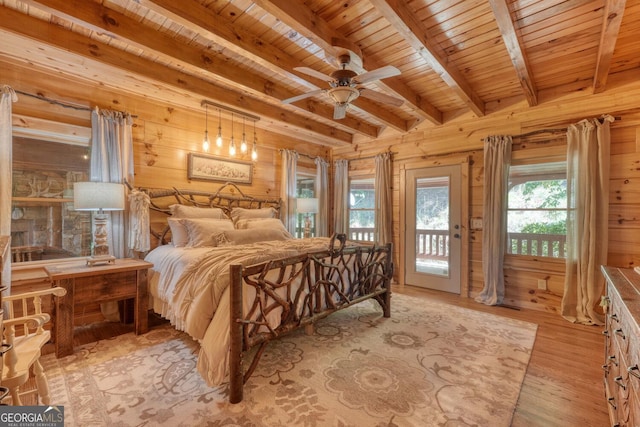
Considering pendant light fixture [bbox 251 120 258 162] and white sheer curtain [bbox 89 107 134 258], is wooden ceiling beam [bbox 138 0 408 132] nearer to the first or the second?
white sheer curtain [bbox 89 107 134 258]

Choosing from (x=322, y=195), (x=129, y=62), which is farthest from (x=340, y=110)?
(x=322, y=195)

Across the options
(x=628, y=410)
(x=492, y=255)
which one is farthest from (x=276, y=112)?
(x=628, y=410)

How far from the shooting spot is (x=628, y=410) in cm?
111

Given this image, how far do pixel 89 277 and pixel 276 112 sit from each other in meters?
2.93

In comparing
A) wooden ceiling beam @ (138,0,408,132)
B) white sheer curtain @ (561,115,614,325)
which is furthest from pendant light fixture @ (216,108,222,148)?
white sheer curtain @ (561,115,614,325)

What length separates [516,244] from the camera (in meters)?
3.84

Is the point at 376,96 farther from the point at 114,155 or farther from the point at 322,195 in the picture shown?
the point at 322,195

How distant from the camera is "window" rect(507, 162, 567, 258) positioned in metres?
3.57

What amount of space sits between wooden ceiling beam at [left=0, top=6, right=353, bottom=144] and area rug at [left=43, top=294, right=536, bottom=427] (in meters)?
2.55

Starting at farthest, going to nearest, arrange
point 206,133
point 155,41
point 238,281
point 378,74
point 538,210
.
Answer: point 206,133 → point 538,210 → point 155,41 → point 378,74 → point 238,281

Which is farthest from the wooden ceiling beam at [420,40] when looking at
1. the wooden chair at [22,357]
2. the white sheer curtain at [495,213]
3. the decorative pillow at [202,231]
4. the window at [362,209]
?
the wooden chair at [22,357]

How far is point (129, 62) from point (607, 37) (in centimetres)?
413

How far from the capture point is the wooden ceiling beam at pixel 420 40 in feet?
6.52

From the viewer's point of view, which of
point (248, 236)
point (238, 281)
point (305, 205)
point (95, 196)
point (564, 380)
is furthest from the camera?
point (305, 205)
